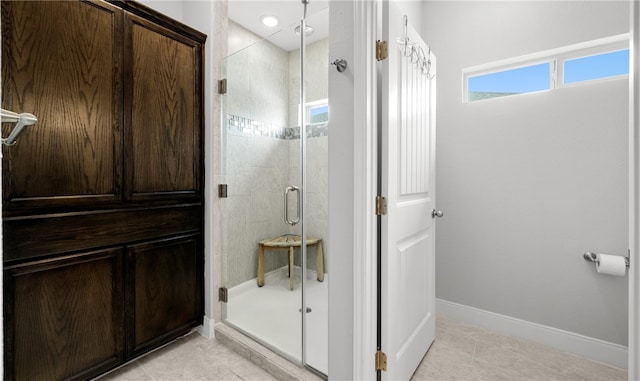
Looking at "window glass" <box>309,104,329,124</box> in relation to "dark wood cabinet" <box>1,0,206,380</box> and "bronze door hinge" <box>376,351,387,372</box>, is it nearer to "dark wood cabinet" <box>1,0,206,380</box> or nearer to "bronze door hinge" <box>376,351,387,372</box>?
"dark wood cabinet" <box>1,0,206,380</box>

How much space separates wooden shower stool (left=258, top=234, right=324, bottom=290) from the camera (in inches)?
68.9

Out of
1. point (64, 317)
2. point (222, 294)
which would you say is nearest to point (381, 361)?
point (222, 294)

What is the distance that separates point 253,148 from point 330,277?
1.07m

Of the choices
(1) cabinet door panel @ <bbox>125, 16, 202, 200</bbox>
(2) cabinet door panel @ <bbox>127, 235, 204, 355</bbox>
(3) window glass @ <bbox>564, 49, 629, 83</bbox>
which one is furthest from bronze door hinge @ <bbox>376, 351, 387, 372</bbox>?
(3) window glass @ <bbox>564, 49, 629, 83</bbox>

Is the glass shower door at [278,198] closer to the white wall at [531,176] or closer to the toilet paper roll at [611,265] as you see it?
the white wall at [531,176]

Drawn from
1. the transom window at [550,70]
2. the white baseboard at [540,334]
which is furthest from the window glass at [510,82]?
the white baseboard at [540,334]

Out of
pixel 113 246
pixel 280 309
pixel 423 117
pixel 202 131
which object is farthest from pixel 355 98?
pixel 113 246

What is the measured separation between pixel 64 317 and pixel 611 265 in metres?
2.99

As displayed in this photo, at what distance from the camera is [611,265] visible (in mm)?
1787

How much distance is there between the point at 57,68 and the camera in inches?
59.4

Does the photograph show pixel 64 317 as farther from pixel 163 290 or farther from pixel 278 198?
pixel 278 198

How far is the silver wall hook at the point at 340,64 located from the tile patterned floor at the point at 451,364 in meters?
1.72

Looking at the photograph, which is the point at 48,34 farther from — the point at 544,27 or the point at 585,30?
the point at 585,30

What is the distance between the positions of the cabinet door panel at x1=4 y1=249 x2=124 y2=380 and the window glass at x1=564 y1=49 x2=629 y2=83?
9.92 ft
